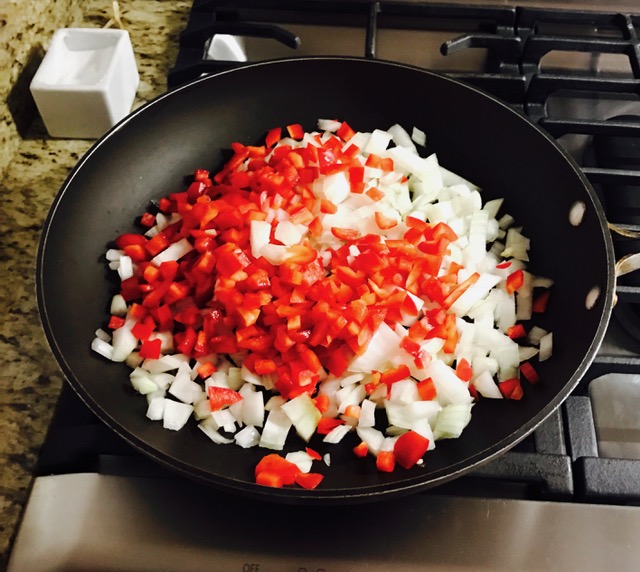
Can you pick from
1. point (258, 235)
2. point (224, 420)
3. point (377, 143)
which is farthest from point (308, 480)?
point (377, 143)

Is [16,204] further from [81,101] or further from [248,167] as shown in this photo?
[248,167]

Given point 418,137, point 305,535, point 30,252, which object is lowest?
point 305,535

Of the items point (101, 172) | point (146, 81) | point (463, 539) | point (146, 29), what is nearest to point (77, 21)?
point (146, 29)

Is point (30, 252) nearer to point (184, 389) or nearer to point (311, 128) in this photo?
point (184, 389)

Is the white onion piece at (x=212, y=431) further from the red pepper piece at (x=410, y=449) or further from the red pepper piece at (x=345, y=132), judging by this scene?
the red pepper piece at (x=345, y=132)

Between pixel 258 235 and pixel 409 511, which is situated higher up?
pixel 258 235

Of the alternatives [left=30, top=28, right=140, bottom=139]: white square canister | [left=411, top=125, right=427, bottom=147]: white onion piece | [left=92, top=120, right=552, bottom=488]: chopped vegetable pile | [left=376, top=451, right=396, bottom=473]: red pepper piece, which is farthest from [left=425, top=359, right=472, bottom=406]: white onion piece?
[left=30, top=28, right=140, bottom=139]: white square canister
